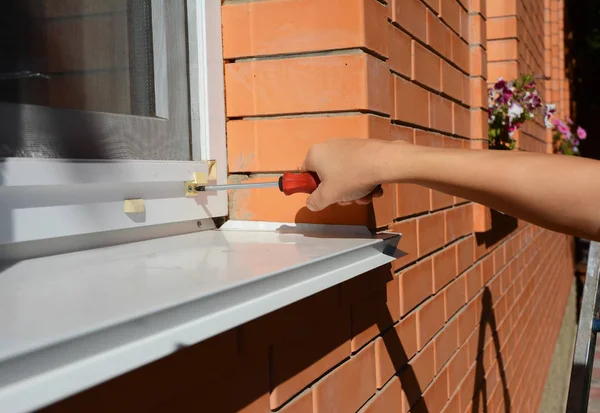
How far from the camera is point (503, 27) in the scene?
3.65 metres

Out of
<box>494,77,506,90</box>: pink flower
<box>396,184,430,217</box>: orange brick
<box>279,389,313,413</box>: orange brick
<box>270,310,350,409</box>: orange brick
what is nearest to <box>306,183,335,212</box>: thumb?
<box>270,310,350,409</box>: orange brick

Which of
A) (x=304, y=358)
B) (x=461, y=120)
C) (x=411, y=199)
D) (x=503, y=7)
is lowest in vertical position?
(x=304, y=358)

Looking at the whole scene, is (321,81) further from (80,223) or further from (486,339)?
(486,339)

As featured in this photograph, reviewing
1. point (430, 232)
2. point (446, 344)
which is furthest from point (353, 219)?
point (446, 344)

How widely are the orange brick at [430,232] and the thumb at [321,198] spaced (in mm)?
657

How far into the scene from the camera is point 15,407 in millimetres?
537

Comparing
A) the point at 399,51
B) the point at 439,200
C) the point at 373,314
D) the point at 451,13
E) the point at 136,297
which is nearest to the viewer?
the point at 136,297

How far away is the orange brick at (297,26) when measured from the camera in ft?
4.50

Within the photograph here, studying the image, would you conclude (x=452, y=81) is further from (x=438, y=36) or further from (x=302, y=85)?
(x=302, y=85)

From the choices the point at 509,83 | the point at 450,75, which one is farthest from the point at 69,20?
the point at 509,83

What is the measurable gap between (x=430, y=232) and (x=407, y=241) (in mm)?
258

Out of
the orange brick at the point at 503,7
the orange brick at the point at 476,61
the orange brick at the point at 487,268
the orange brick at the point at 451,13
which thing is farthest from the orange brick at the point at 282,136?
the orange brick at the point at 503,7

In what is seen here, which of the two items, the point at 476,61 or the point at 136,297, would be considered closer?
the point at 136,297

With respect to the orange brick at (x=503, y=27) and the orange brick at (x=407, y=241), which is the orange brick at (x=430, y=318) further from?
the orange brick at (x=503, y=27)
